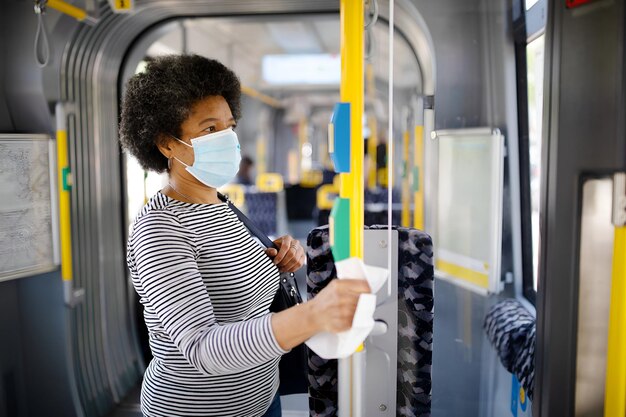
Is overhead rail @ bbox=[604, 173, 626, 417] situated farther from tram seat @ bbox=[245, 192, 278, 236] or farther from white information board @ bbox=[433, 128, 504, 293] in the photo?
tram seat @ bbox=[245, 192, 278, 236]

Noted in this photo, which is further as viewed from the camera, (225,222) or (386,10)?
(386,10)

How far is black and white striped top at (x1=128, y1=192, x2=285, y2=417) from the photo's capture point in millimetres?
1224

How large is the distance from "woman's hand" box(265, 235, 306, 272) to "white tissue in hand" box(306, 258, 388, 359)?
0.72 meters

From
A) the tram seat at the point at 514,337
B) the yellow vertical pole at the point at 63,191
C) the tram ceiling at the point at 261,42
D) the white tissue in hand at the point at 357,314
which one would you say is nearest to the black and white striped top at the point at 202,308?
the white tissue in hand at the point at 357,314

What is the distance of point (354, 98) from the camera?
43.1 inches

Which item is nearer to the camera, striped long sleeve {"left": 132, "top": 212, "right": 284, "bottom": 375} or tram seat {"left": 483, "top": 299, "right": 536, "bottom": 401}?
striped long sleeve {"left": 132, "top": 212, "right": 284, "bottom": 375}

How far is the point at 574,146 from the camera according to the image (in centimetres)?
142

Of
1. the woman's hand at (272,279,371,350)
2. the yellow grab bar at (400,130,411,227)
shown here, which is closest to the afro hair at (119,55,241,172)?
the woman's hand at (272,279,371,350)

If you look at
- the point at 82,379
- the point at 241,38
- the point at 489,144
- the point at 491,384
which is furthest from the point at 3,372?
Result: the point at 241,38

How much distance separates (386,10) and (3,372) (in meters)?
2.74

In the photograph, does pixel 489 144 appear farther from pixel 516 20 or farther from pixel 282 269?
pixel 282 269

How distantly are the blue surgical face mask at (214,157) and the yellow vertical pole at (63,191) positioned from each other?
1597mm

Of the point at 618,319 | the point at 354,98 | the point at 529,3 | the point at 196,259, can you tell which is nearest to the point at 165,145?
the point at 196,259

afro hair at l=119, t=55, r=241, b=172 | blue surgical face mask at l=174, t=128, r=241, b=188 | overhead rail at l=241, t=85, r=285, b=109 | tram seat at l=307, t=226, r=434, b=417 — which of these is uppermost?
overhead rail at l=241, t=85, r=285, b=109
